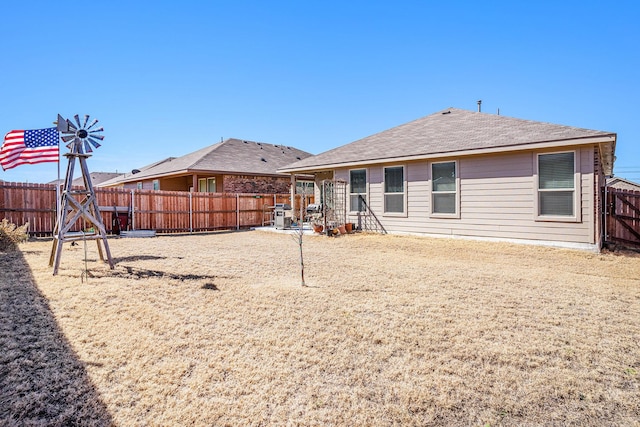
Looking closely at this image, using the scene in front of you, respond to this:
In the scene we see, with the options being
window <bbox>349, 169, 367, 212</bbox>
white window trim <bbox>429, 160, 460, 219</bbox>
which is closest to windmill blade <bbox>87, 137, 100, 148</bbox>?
window <bbox>349, 169, 367, 212</bbox>

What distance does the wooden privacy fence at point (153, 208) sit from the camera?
11.4 m

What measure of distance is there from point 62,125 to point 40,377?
18.6ft

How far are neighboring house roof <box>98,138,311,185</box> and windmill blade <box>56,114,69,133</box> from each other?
9973 millimetres

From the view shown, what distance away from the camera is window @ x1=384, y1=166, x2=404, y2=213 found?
1162 cm

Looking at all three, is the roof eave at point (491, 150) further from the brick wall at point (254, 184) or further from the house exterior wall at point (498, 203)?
the brick wall at point (254, 184)

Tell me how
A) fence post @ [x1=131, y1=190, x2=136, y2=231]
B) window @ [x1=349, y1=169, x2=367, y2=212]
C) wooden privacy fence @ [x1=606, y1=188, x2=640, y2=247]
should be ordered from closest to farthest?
wooden privacy fence @ [x1=606, y1=188, x2=640, y2=247] < window @ [x1=349, y1=169, x2=367, y2=212] < fence post @ [x1=131, y1=190, x2=136, y2=231]

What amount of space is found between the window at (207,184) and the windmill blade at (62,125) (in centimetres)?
1249

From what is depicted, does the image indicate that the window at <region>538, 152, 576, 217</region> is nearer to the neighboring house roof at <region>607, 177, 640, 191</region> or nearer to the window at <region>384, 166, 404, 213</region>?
the window at <region>384, 166, 404, 213</region>

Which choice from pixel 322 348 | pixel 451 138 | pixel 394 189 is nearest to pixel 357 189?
pixel 394 189

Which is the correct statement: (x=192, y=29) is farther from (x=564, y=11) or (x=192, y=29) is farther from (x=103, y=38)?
(x=564, y=11)

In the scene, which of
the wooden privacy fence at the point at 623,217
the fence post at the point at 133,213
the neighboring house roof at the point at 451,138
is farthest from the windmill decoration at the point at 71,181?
the wooden privacy fence at the point at 623,217

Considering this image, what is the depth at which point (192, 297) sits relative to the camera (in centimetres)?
463

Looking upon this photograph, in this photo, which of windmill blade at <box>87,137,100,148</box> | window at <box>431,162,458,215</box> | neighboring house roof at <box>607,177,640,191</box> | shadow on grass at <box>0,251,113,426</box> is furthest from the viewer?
neighboring house roof at <box>607,177,640,191</box>

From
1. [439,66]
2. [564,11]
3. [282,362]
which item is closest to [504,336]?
[282,362]
